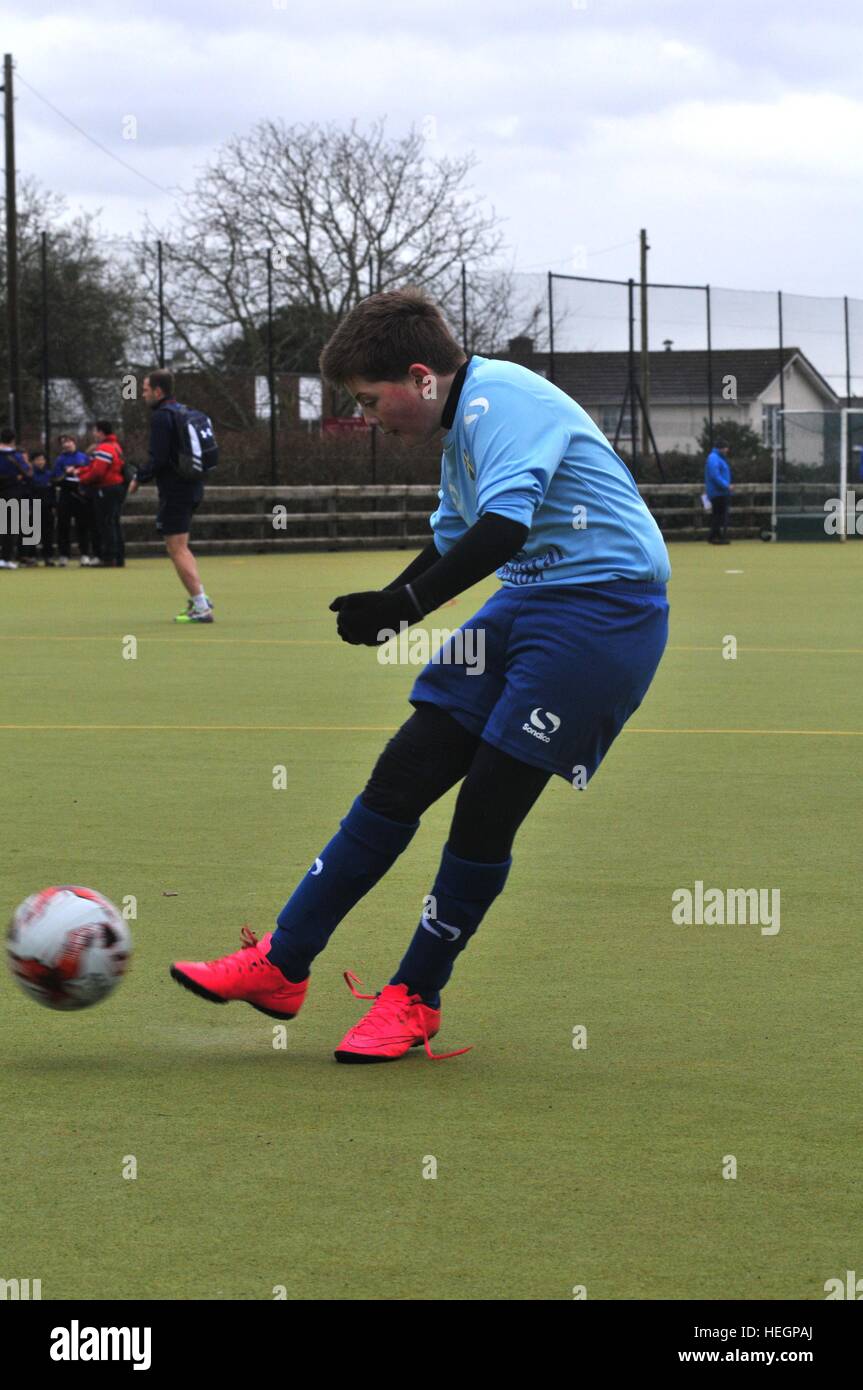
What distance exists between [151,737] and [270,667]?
3590mm

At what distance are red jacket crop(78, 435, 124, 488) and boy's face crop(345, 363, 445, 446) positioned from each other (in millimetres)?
21710

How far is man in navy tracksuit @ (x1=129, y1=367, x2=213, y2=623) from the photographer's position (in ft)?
52.2

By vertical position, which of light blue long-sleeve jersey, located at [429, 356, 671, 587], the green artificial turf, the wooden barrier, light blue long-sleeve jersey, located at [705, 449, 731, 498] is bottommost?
the green artificial turf

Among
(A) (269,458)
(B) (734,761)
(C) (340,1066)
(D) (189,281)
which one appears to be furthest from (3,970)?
(D) (189,281)

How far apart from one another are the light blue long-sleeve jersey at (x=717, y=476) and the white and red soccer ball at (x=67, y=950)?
2973cm

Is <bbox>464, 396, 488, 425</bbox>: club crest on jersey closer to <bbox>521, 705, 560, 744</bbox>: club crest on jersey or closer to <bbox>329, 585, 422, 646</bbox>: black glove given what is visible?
<bbox>329, 585, 422, 646</bbox>: black glove

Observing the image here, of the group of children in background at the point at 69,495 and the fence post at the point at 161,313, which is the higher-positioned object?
the fence post at the point at 161,313

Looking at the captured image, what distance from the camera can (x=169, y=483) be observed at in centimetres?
1617

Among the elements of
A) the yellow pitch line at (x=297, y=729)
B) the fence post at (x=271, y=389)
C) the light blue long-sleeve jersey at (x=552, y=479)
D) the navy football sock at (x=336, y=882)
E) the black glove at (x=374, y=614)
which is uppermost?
the fence post at (x=271, y=389)

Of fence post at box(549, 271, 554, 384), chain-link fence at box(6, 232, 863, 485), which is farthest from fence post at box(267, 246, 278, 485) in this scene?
fence post at box(549, 271, 554, 384)

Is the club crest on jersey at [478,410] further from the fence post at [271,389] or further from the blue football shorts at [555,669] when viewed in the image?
the fence post at [271,389]

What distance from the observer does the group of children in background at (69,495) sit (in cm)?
2594

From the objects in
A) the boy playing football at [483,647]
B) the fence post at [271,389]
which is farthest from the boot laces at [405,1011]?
the fence post at [271,389]

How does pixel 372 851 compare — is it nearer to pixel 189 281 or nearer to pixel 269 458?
pixel 269 458
